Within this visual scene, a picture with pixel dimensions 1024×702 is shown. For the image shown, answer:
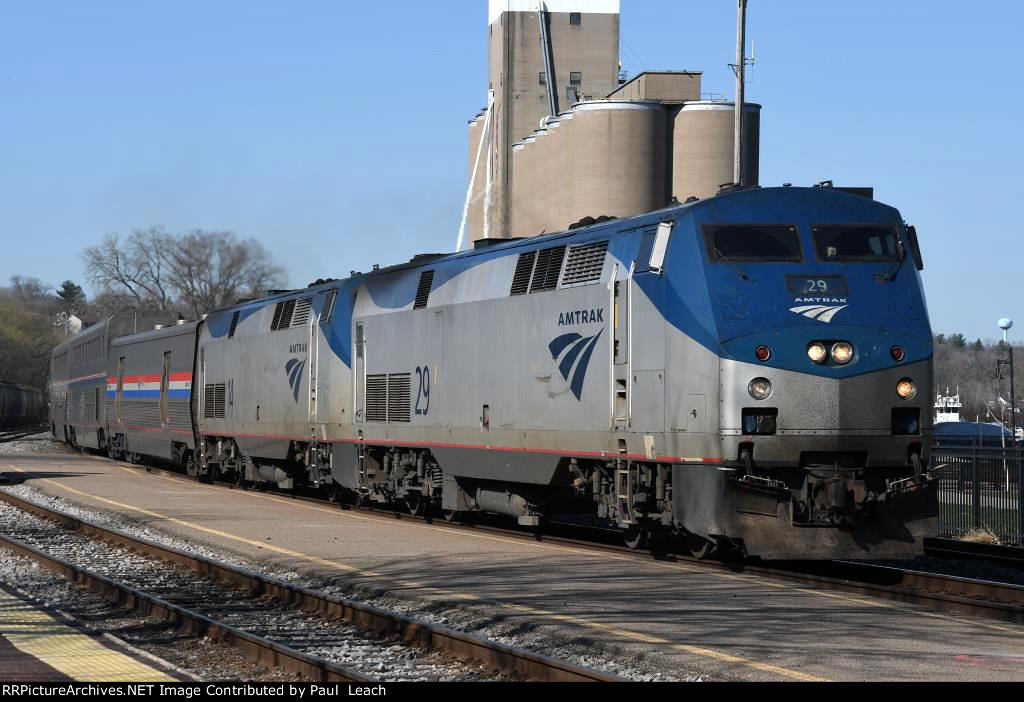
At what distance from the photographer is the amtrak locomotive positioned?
46.1 feet

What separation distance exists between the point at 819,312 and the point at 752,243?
1.10m

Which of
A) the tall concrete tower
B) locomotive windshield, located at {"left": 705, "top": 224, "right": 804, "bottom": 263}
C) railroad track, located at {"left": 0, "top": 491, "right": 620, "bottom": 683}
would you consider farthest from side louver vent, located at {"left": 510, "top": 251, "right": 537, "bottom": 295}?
the tall concrete tower

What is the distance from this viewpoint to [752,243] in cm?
1477

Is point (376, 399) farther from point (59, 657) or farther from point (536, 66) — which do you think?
point (536, 66)

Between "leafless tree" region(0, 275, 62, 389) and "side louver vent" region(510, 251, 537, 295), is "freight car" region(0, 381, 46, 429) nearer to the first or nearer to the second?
"leafless tree" region(0, 275, 62, 389)

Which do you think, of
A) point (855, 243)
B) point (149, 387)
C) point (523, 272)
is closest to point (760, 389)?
point (855, 243)

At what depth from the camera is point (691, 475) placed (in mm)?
14438

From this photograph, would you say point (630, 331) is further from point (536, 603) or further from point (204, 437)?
point (204, 437)

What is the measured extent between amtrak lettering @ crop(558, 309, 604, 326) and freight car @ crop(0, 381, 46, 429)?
57555 mm

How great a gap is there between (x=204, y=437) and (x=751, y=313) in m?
21.9

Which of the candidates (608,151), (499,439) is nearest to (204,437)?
(499,439)

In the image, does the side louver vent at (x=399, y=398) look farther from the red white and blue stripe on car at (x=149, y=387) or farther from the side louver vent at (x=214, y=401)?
the red white and blue stripe on car at (x=149, y=387)

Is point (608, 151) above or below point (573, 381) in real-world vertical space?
above

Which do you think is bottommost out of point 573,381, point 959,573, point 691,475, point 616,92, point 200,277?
point 959,573
